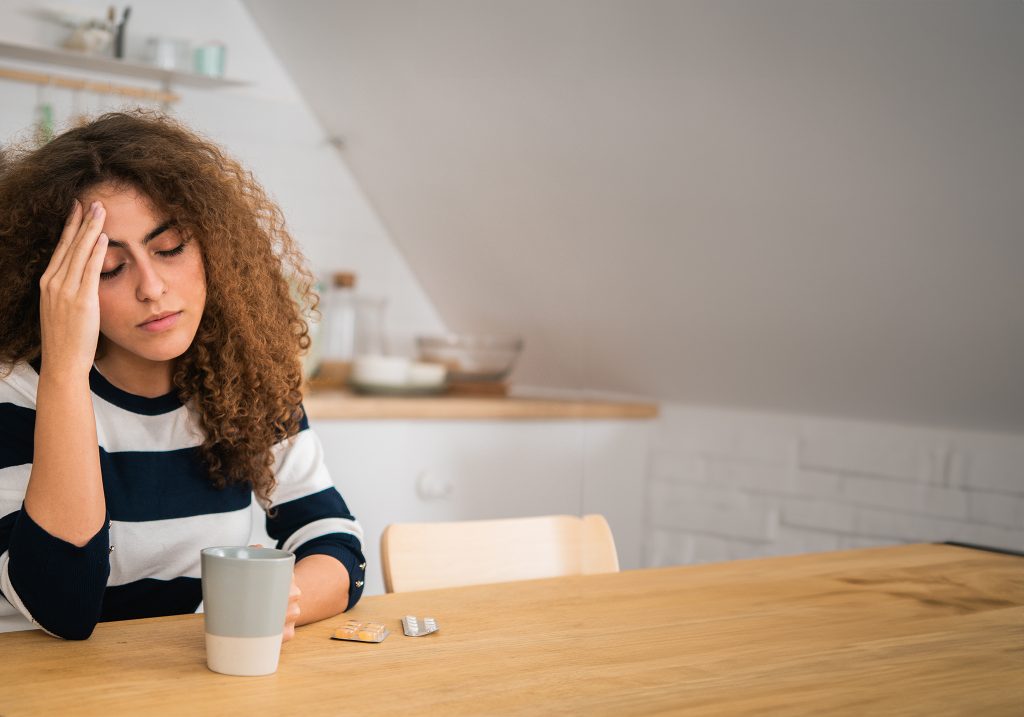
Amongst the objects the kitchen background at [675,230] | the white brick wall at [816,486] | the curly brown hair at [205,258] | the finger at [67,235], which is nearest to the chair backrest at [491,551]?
the curly brown hair at [205,258]

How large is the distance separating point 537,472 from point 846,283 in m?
1.04

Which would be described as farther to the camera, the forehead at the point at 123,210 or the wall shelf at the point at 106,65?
the wall shelf at the point at 106,65

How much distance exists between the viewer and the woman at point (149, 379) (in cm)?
103

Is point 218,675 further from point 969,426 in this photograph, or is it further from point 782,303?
point 969,426

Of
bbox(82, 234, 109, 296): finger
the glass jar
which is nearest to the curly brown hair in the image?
bbox(82, 234, 109, 296): finger

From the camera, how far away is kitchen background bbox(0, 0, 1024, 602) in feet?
7.00

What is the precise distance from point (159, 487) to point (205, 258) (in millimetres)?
270

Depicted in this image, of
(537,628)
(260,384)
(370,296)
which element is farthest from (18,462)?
(370,296)

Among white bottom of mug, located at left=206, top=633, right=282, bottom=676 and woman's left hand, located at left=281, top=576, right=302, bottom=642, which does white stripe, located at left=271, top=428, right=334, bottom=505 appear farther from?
white bottom of mug, located at left=206, top=633, right=282, bottom=676

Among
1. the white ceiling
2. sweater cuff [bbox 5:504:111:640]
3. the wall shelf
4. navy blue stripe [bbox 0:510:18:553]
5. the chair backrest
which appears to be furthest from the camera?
the wall shelf

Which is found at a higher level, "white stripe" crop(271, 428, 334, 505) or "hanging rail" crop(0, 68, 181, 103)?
"hanging rail" crop(0, 68, 181, 103)

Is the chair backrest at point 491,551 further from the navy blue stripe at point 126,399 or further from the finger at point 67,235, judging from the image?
the finger at point 67,235

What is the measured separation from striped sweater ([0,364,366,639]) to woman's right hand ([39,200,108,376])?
17 cm

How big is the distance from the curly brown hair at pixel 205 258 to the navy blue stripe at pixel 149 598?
126 millimetres
